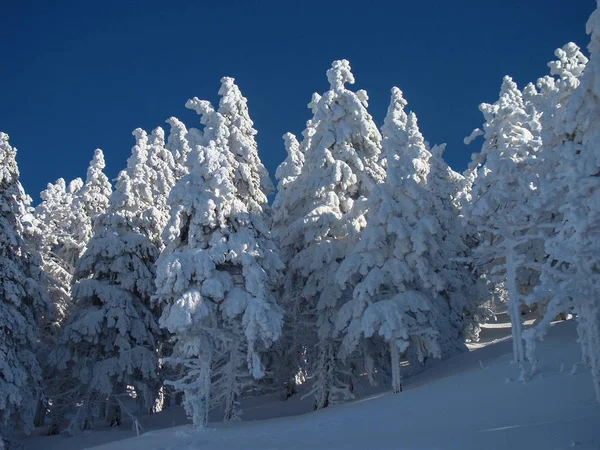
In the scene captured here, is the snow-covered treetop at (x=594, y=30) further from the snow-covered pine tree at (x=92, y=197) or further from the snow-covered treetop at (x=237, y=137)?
the snow-covered pine tree at (x=92, y=197)

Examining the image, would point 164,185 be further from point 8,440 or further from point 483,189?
point 483,189

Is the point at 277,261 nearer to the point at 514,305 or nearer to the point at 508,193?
the point at 514,305

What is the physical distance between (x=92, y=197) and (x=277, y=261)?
644 inches

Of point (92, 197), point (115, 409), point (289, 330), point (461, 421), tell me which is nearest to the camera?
point (461, 421)

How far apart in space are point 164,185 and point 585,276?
26230 millimetres

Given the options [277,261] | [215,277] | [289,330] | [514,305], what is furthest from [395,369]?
[215,277]

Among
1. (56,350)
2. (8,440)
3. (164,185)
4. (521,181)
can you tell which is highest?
(164,185)

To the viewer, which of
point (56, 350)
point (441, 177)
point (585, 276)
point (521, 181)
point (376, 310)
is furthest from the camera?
point (441, 177)

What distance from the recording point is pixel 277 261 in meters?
21.7

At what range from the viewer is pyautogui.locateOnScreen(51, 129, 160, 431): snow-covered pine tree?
24906 mm

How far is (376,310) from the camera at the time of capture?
65.9ft

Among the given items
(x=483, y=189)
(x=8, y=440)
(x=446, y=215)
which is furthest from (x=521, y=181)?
(x=8, y=440)

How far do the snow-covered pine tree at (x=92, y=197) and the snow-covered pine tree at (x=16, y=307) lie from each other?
796cm

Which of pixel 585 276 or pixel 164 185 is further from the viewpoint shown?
pixel 164 185
